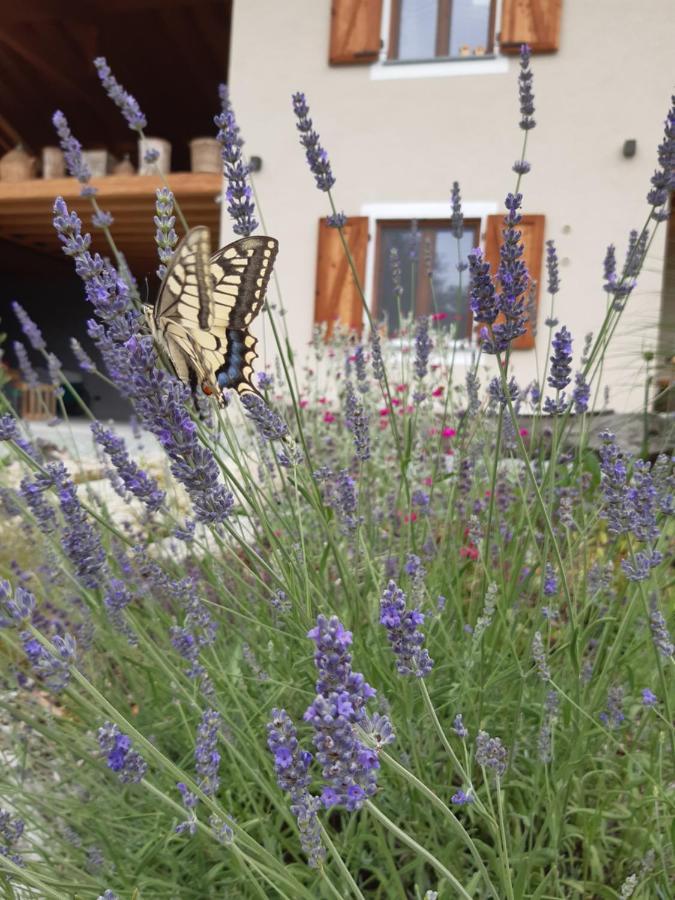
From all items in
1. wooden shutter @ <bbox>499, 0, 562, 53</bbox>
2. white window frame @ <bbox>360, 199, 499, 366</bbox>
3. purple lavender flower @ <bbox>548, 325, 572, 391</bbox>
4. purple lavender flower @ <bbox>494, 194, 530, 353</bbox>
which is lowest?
purple lavender flower @ <bbox>548, 325, 572, 391</bbox>

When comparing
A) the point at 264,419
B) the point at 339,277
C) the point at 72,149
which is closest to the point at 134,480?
the point at 264,419

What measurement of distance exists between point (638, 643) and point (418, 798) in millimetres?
631

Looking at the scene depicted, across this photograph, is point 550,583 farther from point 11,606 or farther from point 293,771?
point 11,606

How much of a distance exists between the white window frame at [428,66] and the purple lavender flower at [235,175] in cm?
681

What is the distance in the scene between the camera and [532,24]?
7.28 m

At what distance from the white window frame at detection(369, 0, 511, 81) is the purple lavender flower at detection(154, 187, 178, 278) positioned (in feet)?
22.9

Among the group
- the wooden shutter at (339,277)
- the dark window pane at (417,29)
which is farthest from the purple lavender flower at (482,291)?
the dark window pane at (417,29)

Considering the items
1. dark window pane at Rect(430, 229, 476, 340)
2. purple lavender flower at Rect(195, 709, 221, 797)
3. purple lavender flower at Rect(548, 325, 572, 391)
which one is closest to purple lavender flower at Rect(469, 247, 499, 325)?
purple lavender flower at Rect(548, 325, 572, 391)

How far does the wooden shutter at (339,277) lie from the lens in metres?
7.73

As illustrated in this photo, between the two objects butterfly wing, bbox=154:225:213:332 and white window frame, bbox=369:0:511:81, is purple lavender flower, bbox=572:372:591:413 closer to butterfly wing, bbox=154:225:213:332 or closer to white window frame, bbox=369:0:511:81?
butterfly wing, bbox=154:225:213:332

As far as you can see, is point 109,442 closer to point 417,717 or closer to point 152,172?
point 417,717

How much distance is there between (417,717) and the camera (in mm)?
1590

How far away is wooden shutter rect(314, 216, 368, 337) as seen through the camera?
7727 mm

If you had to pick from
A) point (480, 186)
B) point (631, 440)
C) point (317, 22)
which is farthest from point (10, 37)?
point (631, 440)
